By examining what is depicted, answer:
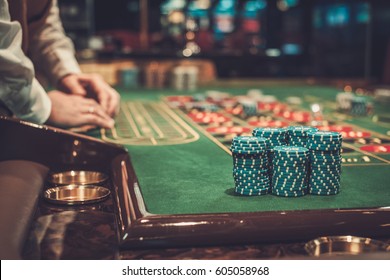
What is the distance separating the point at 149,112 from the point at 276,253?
308 centimetres

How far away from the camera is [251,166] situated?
6.23 ft

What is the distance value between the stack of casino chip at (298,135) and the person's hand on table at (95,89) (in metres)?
1.55

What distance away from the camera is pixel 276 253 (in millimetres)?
1412

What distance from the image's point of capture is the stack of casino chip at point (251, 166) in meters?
1.88

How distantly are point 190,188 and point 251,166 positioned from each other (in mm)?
241

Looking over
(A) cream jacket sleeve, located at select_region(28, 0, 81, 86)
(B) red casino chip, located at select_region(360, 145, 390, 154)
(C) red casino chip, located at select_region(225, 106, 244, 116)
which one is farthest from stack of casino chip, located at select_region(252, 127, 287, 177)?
(C) red casino chip, located at select_region(225, 106, 244, 116)

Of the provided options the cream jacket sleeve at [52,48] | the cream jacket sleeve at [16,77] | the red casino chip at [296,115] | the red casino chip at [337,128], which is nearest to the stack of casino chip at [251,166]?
the cream jacket sleeve at [16,77]

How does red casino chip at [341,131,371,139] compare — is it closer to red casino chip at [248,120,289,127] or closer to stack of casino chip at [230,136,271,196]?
red casino chip at [248,120,289,127]

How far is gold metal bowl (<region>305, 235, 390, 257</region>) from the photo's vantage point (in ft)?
4.72

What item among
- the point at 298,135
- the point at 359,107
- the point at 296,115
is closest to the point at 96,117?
the point at 298,135

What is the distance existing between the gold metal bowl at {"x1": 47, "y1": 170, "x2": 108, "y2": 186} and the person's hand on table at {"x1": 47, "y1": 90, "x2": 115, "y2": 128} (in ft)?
2.65

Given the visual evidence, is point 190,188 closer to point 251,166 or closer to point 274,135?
point 251,166

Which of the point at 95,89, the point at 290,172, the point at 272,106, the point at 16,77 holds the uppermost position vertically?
the point at 16,77

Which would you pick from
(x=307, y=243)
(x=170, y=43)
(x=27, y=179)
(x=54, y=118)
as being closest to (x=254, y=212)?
(x=307, y=243)
